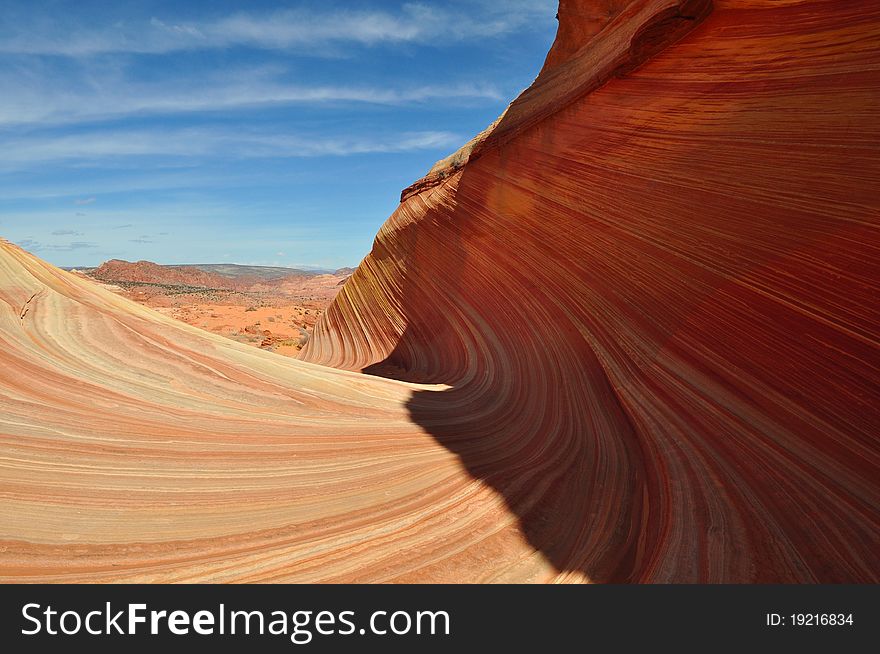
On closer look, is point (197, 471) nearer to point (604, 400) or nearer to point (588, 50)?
point (604, 400)

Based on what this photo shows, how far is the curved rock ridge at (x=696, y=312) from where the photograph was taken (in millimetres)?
2480

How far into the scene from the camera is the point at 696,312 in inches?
155

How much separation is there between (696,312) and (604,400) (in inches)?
40.4

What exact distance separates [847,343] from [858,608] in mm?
1706

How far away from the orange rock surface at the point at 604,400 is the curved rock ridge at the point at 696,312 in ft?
0.06

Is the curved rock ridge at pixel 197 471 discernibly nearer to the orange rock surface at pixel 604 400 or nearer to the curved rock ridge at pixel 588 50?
the orange rock surface at pixel 604 400

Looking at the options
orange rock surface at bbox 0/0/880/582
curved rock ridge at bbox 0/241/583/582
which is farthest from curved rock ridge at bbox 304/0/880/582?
curved rock ridge at bbox 0/241/583/582

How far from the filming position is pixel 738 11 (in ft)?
12.7

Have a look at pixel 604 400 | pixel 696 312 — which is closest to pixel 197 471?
pixel 604 400

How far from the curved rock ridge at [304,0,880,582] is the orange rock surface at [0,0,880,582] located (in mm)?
17

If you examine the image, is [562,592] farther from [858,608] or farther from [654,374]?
[654,374]

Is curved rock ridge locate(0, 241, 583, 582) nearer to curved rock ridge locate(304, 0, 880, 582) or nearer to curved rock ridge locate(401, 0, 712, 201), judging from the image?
curved rock ridge locate(304, 0, 880, 582)

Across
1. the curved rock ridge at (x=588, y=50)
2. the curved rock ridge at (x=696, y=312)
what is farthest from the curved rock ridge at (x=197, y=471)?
the curved rock ridge at (x=588, y=50)

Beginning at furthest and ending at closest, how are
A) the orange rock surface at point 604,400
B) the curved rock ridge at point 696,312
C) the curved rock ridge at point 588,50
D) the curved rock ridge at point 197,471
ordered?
the curved rock ridge at point 588,50 → the curved rock ridge at point 696,312 → the orange rock surface at point 604,400 → the curved rock ridge at point 197,471
